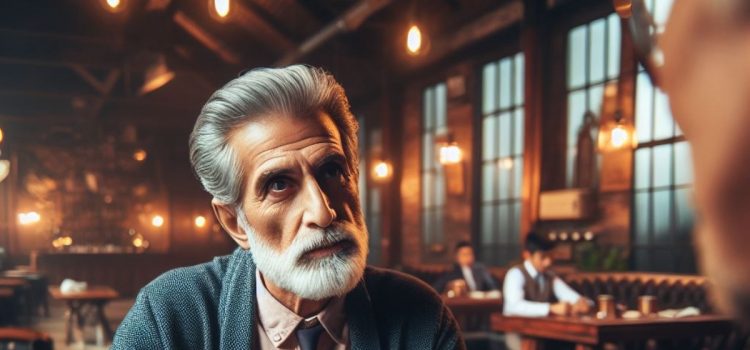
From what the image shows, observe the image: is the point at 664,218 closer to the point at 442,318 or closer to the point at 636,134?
the point at 636,134

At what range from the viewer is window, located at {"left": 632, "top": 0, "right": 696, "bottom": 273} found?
6559mm

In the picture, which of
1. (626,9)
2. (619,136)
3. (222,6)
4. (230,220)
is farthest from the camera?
(619,136)

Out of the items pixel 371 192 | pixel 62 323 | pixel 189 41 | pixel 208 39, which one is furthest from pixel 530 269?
pixel 62 323

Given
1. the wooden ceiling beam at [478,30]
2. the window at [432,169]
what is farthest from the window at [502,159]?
the window at [432,169]

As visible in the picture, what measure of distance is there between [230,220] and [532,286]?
4693 mm

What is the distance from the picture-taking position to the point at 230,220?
4.08 ft

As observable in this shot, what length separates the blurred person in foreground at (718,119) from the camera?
0.30 meters

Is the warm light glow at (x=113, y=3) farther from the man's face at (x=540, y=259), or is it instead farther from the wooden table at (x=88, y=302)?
the man's face at (x=540, y=259)

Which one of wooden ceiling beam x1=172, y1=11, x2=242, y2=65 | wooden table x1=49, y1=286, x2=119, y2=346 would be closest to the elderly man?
wooden table x1=49, y1=286, x2=119, y2=346

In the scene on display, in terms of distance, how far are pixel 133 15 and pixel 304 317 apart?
8.82 m

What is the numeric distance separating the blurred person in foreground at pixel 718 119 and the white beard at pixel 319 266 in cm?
80

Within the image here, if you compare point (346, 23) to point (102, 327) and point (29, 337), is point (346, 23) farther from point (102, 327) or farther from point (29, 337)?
point (29, 337)

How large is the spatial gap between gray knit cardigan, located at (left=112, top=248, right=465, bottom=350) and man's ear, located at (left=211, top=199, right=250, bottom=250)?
0.05 meters

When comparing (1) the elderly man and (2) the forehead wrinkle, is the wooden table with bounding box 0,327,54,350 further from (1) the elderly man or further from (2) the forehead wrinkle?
(2) the forehead wrinkle
